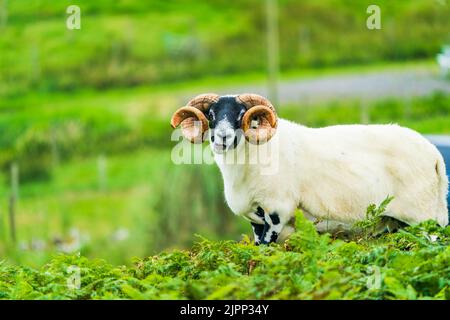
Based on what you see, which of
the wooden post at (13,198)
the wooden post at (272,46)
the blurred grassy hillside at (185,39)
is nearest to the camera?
the wooden post at (13,198)

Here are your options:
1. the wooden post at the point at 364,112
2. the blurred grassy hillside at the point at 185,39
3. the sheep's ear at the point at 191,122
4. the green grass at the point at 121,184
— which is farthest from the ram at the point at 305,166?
the blurred grassy hillside at the point at 185,39

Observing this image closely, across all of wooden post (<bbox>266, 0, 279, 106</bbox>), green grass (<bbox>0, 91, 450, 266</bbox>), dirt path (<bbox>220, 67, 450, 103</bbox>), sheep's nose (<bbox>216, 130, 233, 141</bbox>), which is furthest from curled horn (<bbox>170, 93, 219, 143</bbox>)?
wooden post (<bbox>266, 0, 279, 106</bbox>)

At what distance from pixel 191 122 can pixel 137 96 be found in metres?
22.3

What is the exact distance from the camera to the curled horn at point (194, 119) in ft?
35.0

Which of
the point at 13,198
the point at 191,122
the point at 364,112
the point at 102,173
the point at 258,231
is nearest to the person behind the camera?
the point at 191,122

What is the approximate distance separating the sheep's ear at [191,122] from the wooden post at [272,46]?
21011 mm

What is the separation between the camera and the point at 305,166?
1094 centimetres

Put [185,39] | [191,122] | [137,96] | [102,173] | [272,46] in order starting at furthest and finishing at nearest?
[185,39] < [272,46] < [137,96] < [102,173] < [191,122]

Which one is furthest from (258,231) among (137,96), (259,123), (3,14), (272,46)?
(3,14)

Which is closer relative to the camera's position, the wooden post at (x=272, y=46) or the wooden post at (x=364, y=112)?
the wooden post at (x=364, y=112)

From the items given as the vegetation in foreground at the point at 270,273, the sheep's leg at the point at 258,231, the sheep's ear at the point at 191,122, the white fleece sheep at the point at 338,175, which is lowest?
the sheep's leg at the point at 258,231

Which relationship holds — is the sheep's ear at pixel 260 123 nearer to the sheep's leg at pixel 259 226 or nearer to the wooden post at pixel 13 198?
the sheep's leg at pixel 259 226

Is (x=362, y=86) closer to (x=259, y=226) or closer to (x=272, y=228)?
(x=259, y=226)

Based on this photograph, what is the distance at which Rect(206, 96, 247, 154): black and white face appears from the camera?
10.5m
